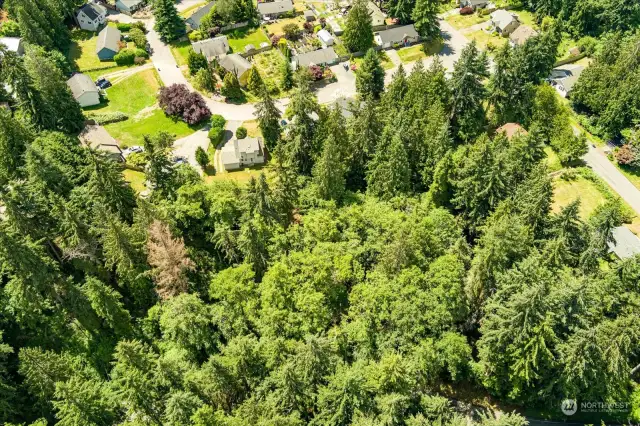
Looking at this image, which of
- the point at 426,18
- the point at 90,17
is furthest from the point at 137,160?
the point at 426,18

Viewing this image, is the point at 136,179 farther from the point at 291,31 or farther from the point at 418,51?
the point at 418,51

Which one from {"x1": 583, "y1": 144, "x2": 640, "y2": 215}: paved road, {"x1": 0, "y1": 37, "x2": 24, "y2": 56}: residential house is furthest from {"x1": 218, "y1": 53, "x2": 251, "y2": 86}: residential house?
{"x1": 583, "y1": 144, "x2": 640, "y2": 215}: paved road

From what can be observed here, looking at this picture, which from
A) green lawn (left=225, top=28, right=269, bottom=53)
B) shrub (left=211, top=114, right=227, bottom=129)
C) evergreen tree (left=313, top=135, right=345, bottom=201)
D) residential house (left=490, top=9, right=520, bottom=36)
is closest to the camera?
evergreen tree (left=313, top=135, right=345, bottom=201)

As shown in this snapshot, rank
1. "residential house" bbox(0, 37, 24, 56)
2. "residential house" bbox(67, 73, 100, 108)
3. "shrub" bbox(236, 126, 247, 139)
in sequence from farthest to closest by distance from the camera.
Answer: "residential house" bbox(0, 37, 24, 56) → "residential house" bbox(67, 73, 100, 108) → "shrub" bbox(236, 126, 247, 139)

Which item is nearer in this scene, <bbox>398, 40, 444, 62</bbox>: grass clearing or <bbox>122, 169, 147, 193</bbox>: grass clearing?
<bbox>122, 169, 147, 193</bbox>: grass clearing

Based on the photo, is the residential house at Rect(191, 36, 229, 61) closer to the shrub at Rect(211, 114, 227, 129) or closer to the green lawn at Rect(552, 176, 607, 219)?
the shrub at Rect(211, 114, 227, 129)

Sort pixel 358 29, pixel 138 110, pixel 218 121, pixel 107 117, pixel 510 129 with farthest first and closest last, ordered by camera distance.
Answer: pixel 358 29 < pixel 138 110 < pixel 107 117 < pixel 218 121 < pixel 510 129
